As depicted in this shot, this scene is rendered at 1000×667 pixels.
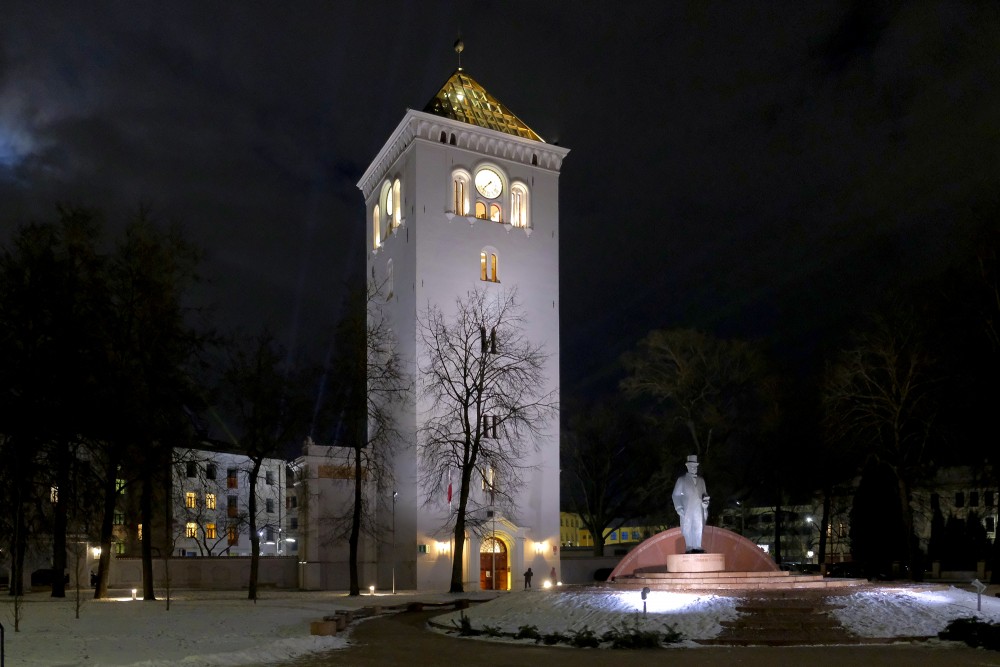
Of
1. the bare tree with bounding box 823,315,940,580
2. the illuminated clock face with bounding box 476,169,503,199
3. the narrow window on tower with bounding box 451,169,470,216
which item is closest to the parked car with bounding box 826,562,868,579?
the bare tree with bounding box 823,315,940,580

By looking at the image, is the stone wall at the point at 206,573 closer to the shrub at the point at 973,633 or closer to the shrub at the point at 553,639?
the shrub at the point at 553,639

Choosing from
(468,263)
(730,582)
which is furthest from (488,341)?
(730,582)

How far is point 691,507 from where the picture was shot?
26547 millimetres

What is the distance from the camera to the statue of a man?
2650cm

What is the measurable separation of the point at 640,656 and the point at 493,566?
29796mm

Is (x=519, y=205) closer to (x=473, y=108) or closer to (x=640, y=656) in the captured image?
(x=473, y=108)

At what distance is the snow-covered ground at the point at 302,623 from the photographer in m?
16.6

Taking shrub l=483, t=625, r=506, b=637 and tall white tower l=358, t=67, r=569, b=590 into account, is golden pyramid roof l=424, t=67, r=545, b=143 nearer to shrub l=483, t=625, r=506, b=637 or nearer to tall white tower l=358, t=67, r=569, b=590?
tall white tower l=358, t=67, r=569, b=590

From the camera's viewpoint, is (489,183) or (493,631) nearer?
(493,631)

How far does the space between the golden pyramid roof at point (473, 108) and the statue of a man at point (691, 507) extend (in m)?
27.3

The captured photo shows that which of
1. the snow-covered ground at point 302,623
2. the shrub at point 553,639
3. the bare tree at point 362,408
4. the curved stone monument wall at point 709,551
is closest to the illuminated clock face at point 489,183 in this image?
the bare tree at point 362,408

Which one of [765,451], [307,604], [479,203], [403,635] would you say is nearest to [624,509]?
[765,451]

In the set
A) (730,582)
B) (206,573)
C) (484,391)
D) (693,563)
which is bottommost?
(206,573)

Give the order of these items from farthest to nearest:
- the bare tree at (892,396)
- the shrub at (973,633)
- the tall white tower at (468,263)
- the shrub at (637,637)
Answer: the tall white tower at (468,263), the bare tree at (892,396), the shrub at (637,637), the shrub at (973,633)
